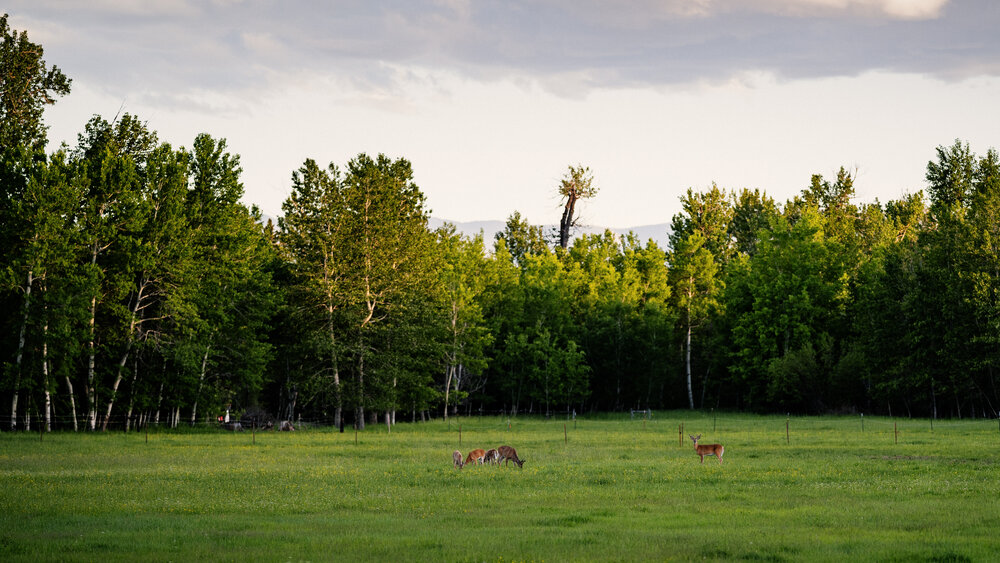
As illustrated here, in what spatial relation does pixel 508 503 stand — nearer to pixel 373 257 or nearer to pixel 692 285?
pixel 373 257

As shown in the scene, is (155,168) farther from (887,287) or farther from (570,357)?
(887,287)

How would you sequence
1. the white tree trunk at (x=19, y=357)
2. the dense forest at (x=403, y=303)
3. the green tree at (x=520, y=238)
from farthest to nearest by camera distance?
the green tree at (x=520, y=238) → the dense forest at (x=403, y=303) → the white tree trunk at (x=19, y=357)

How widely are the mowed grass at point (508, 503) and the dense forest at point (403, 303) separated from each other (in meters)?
13.4

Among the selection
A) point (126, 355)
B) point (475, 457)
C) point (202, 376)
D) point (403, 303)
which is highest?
point (403, 303)

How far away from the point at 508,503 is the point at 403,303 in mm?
46622

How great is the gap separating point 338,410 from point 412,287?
10506 millimetres

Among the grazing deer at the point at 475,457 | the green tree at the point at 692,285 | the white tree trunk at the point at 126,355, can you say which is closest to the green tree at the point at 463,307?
the green tree at the point at 692,285

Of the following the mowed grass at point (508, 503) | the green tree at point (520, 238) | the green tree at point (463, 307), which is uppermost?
the green tree at point (520, 238)

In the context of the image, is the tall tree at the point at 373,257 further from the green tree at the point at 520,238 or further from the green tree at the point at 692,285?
the green tree at the point at 520,238

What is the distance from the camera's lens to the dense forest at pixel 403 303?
191ft

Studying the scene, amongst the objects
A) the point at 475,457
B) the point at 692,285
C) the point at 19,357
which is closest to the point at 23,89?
the point at 19,357

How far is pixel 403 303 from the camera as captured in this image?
71.0 metres

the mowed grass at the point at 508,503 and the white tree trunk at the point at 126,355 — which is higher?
the white tree trunk at the point at 126,355

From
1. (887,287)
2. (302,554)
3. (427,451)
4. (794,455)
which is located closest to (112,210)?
(427,451)
